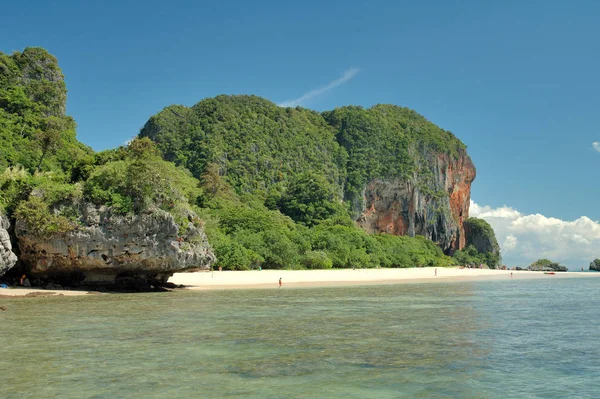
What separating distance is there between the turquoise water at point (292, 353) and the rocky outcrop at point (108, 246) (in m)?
6.30

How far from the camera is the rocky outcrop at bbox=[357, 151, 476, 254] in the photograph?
112000mm

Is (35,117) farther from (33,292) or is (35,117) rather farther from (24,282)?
(33,292)

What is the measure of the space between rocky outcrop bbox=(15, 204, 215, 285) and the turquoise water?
630 cm

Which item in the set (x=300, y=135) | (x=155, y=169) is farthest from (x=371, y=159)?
(x=155, y=169)

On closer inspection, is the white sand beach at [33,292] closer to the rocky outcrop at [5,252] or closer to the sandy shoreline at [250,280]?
the sandy shoreline at [250,280]

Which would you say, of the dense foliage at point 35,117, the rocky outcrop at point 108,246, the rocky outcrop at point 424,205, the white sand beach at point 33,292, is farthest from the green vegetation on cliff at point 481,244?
the white sand beach at point 33,292

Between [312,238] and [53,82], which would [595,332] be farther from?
[53,82]

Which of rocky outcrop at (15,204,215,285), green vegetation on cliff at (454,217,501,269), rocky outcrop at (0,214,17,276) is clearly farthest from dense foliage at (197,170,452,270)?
green vegetation on cliff at (454,217,501,269)

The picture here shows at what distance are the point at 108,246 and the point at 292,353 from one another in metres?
18.0

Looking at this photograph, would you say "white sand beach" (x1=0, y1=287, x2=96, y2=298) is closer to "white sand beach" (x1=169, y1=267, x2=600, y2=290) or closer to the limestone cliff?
"white sand beach" (x1=169, y1=267, x2=600, y2=290)

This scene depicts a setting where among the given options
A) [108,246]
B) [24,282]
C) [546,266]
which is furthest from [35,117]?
[546,266]

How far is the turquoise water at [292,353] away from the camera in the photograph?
850cm

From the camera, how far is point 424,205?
117750 millimetres

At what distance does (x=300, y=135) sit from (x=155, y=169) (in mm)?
92366
